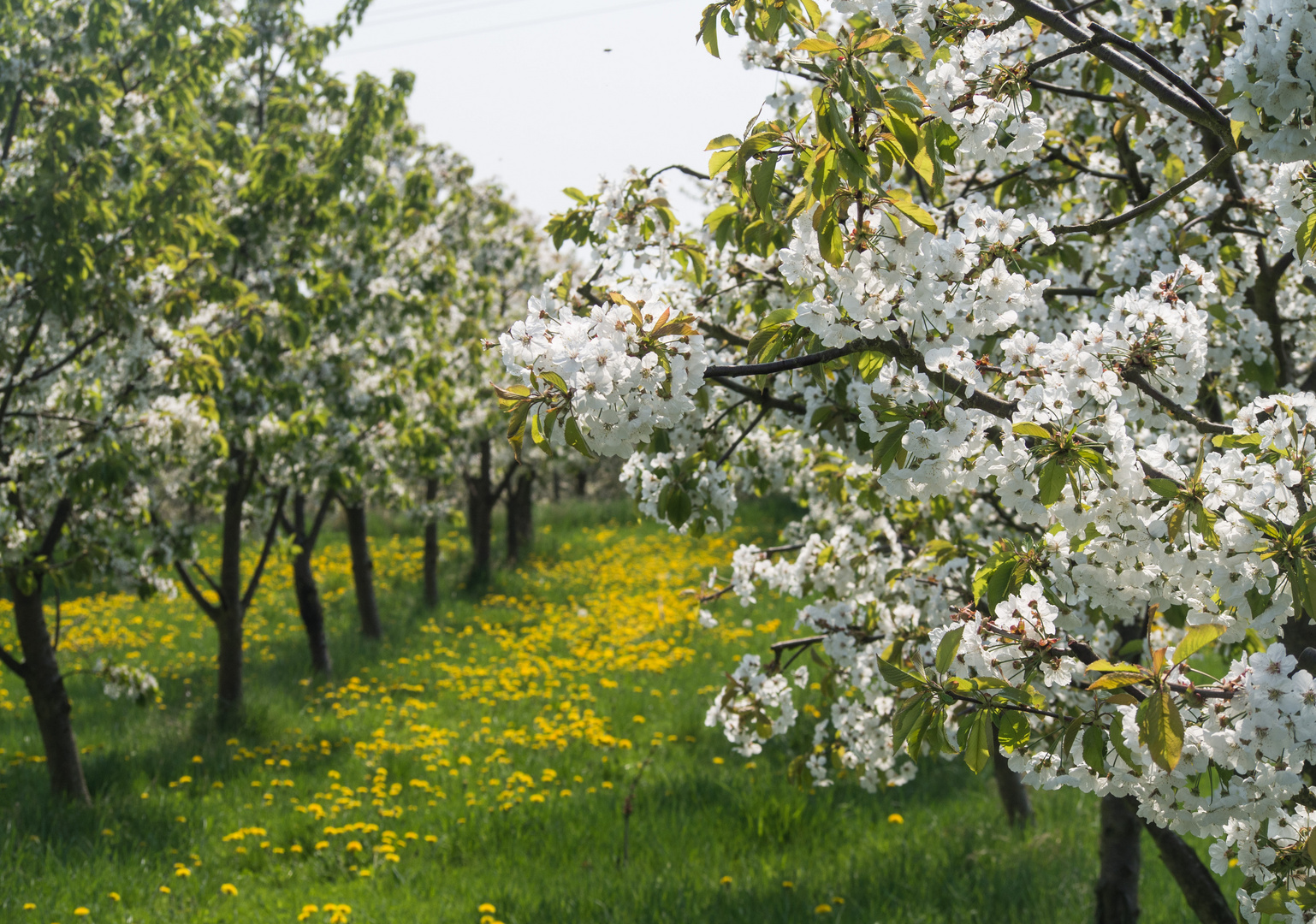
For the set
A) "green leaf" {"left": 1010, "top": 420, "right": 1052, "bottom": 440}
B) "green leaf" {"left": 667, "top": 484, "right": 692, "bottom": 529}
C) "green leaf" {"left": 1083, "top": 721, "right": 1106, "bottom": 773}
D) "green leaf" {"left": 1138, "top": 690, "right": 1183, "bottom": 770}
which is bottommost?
"green leaf" {"left": 1083, "top": 721, "right": 1106, "bottom": 773}

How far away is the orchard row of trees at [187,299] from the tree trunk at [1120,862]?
5111 millimetres

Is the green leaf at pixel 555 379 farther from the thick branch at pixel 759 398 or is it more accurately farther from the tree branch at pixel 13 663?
the tree branch at pixel 13 663

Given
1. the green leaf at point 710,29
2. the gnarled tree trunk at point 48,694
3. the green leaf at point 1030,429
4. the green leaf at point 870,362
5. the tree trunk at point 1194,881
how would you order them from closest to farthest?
the green leaf at point 1030,429 < the green leaf at point 870,362 < the green leaf at point 710,29 < the tree trunk at point 1194,881 < the gnarled tree trunk at point 48,694

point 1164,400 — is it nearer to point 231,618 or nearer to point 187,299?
point 187,299

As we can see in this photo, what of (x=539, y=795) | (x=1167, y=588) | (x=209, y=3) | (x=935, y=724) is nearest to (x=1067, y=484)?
(x=1167, y=588)

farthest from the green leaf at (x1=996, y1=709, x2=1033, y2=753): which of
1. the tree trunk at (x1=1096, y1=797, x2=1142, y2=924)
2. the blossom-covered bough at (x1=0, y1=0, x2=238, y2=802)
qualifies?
the blossom-covered bough at (x1=0, y1=0, x2=238, y2=802)

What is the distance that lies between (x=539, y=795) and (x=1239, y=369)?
463 cm

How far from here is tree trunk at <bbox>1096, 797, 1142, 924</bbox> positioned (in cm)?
421

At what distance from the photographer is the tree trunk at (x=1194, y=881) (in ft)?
10.5

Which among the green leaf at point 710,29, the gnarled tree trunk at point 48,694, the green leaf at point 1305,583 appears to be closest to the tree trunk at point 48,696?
the gnarled tree trunk at point 48,694

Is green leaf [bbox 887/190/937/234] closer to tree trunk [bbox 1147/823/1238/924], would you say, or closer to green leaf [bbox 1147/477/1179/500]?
green leaf [bbox 1147/477/1179/500]

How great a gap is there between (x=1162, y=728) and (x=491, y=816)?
5.01 meters

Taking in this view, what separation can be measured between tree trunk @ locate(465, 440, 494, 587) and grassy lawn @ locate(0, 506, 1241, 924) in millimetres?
4147

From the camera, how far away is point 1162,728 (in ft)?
5.40
